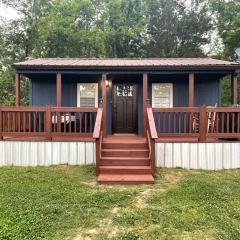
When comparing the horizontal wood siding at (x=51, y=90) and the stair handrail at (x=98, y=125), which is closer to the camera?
the stair handrail at (x=98, y=125)

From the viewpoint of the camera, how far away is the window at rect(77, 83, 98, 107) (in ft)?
33.1

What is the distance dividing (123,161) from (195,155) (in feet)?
6.18

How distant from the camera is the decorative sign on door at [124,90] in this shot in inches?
399

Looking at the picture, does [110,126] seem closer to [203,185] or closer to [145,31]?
[203,185]

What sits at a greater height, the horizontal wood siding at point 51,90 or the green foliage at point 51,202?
the horizontal wood siding at point 51,90

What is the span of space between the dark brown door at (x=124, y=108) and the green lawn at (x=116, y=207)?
3.74 meters

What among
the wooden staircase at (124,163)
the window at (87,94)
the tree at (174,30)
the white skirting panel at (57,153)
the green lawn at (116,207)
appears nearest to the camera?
the green lawn at (116,207)

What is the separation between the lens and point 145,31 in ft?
75.9

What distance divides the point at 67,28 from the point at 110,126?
13678 mm

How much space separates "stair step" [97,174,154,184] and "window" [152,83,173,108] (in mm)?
4124

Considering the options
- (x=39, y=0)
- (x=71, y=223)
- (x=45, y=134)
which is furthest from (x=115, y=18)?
(x=71, y=223)

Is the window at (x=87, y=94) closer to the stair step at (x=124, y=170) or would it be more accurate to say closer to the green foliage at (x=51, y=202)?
the green foliage at (x=51, y=202)

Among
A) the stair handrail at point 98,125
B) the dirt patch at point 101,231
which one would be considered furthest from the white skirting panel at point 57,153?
the dirt patch at point 101,231

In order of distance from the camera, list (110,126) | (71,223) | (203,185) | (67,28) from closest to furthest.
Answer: (71,223) → (203,185) → (110,126) → (67,28)
